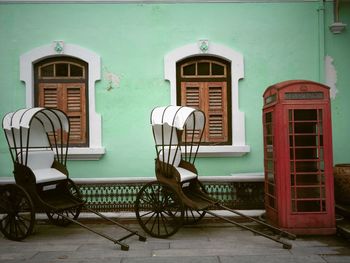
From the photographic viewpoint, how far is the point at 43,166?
23.0ft

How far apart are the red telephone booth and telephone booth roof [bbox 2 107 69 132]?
394cm

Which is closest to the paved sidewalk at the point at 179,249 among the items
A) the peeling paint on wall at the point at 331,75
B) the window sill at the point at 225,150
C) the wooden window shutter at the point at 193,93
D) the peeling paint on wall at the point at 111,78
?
the window sill at the point at 225,150

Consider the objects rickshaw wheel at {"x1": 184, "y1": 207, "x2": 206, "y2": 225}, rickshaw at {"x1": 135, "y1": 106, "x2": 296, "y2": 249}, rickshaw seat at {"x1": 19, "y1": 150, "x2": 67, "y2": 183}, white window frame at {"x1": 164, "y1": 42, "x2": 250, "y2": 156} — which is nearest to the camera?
rickshaw at {"x1": 135, "y1": 106, "x2": 296, "y2": 249}

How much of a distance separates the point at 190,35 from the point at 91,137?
3.15 metres

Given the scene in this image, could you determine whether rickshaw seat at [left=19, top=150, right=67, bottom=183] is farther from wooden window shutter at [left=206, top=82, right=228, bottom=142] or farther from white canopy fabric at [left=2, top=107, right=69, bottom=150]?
wooden window shutter at [left=206, top=82, right=228, bottom=142]

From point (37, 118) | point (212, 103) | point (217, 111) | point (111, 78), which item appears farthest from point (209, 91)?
point (37, 118)

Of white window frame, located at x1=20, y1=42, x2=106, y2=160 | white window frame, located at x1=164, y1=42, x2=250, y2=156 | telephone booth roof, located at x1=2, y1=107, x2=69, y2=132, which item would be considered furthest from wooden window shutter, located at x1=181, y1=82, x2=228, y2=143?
telephone booth roof, located at x1=2, y1=107, x2=69, y2=132

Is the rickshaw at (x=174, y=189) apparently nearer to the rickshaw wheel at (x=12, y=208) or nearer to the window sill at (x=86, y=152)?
the window sill at (x=86, y=152)

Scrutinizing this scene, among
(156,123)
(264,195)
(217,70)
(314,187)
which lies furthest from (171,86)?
(314,187)

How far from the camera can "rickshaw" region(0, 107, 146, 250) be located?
6.29 meters

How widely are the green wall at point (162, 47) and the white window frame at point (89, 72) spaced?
153 mm

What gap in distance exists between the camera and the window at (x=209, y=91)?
8.46m

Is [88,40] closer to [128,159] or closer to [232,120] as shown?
[128,159]

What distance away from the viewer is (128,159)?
8.37 meters
